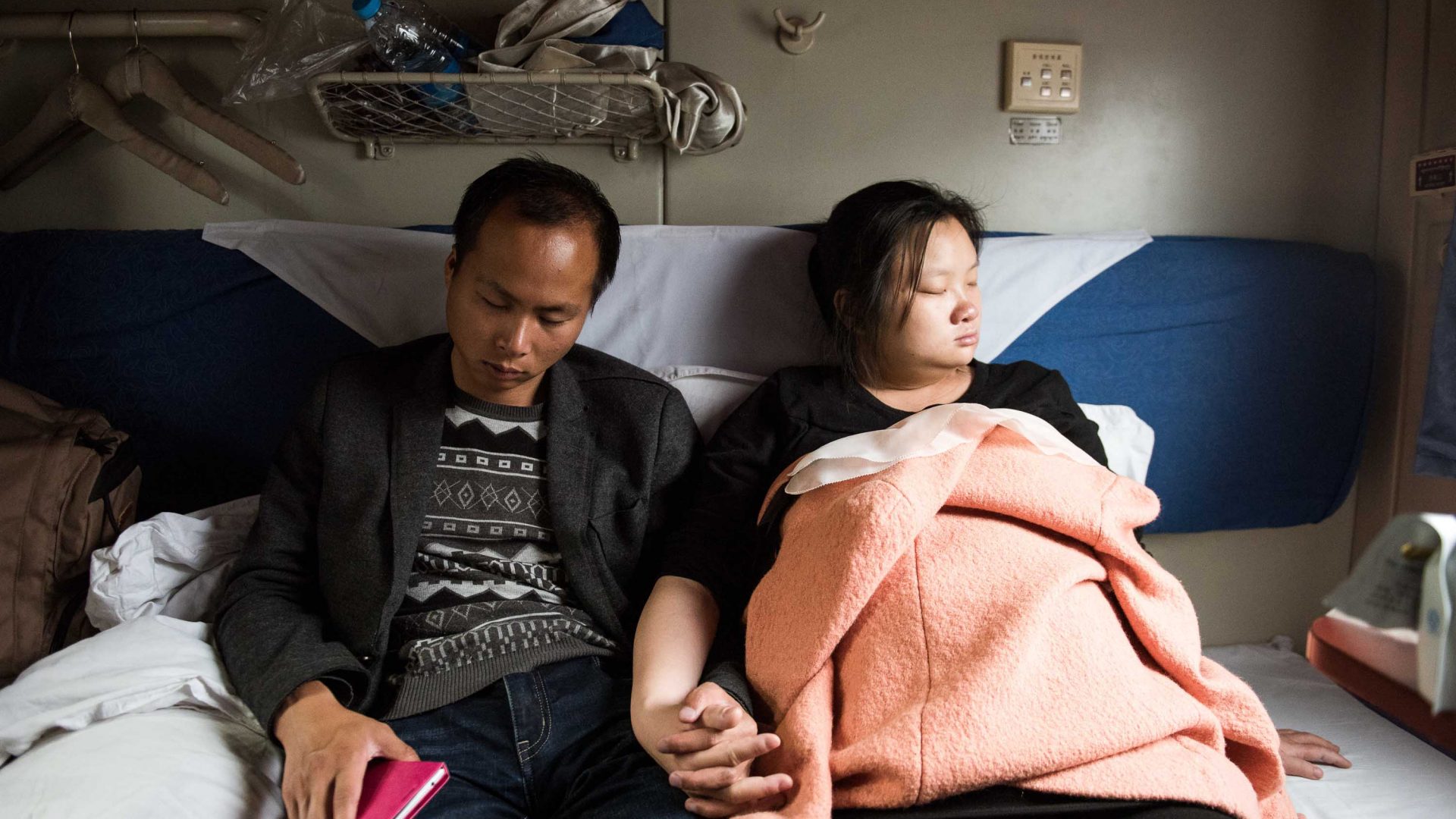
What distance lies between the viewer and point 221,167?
1531mm

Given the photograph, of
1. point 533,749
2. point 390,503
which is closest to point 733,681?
point 533,749

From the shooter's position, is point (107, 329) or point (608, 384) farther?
point (107, 329)

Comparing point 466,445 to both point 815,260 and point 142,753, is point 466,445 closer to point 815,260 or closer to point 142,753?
point 142,753

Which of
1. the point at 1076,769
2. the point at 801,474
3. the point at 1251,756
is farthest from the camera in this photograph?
the point at 801,474

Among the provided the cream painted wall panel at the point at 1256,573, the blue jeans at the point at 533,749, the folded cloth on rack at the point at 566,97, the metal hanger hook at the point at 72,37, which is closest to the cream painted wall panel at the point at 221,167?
the metal hanger hook at the point at 72,37

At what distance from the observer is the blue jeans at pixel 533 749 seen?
93 centimetres

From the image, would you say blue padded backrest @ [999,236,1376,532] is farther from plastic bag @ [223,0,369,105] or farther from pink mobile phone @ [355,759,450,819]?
plastic bag @ [223,0,369,105]

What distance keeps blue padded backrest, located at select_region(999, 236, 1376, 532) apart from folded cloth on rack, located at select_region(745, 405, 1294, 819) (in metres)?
0.51

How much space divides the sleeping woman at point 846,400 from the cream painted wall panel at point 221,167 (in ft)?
1.75

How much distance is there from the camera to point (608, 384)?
3.97ft

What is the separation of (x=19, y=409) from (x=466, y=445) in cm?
57

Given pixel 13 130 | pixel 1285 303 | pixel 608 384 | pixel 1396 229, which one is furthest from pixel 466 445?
pixel 1396 229

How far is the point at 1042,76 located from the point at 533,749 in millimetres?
1386

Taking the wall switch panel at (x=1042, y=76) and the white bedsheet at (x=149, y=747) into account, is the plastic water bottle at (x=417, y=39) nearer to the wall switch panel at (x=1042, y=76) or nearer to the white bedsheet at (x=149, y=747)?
the white bedsheet at (x=149, y=747)
